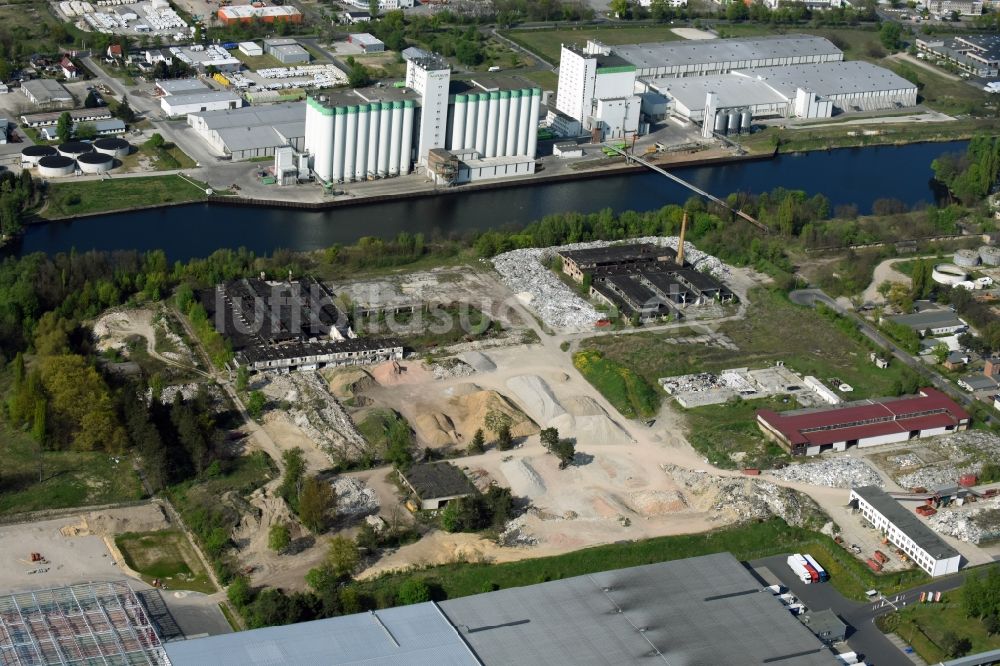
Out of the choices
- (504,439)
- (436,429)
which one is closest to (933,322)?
(504,439)

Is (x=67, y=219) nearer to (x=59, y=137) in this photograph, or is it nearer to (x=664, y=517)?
(x=59, y=137)

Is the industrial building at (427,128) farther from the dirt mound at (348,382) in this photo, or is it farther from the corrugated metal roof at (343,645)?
the corrugated metal roof at (343,645)

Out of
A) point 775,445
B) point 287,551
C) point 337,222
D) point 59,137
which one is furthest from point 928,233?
point 59,137

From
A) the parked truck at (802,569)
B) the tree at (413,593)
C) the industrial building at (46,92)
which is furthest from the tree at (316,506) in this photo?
the industrial building at (46,92)

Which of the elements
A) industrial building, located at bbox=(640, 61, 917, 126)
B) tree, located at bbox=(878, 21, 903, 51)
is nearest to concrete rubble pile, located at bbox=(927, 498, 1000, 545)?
industrial building, located at bbox=(640, 61, 917, 126)

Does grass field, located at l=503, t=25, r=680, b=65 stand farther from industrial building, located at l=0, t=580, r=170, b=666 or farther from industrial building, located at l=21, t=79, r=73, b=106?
industrial building, located at l=0, t=580, r=170, b=666

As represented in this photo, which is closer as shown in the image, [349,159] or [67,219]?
[67,219]
